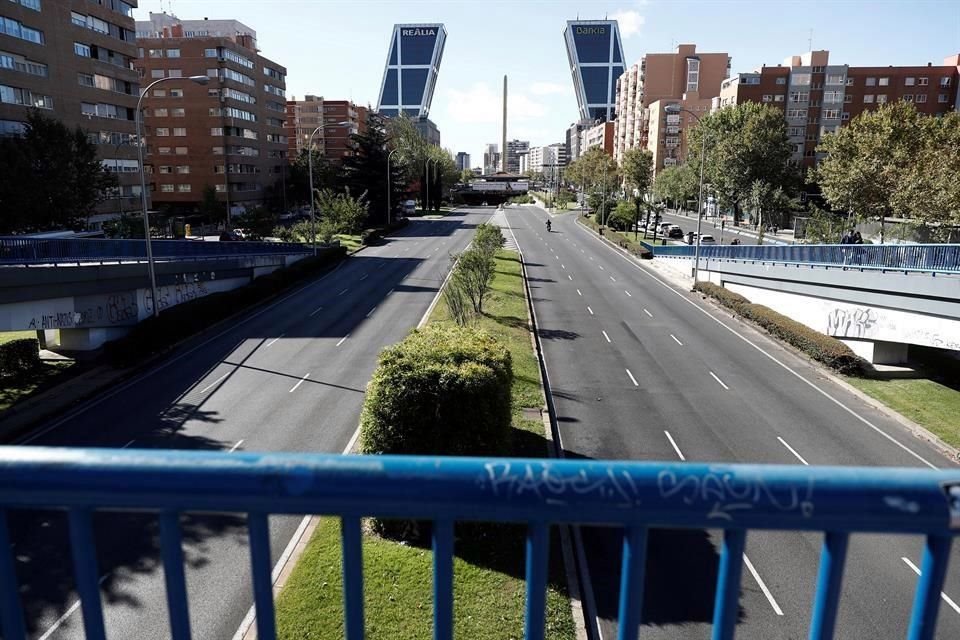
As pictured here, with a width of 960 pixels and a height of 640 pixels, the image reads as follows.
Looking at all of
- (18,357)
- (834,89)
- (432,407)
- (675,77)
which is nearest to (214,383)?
(18,357)

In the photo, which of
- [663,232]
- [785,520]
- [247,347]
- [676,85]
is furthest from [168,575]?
[676,85]

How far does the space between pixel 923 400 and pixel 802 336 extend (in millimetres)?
6683

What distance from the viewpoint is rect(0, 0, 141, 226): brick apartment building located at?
183 ft

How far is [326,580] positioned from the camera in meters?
11.9

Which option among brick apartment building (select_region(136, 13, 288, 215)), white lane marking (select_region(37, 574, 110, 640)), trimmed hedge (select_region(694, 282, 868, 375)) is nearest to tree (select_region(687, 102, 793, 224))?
trimmed hedge (select_region(694, 282, 868, 375))

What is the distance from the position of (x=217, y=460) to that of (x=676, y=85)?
153947 millimetres

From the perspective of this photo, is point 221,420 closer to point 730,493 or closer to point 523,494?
point 523,494

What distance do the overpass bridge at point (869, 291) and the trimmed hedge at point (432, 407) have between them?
1831 centimetres

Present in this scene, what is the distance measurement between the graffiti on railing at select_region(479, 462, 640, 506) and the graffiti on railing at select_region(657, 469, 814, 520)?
0.29 feet

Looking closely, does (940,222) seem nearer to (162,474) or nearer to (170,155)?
(162,474)

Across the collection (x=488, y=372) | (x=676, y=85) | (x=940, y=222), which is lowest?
(x=488, y=372)

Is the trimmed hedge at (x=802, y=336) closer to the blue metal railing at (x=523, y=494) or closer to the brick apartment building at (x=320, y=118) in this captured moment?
the blue metal railing at (x=523, y=494)

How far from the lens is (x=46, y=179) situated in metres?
48.1

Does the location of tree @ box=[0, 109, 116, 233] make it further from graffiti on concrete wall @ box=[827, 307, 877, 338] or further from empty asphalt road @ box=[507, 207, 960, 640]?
graffiti on concrete wall @ box=[827, 307, 877, 338]
